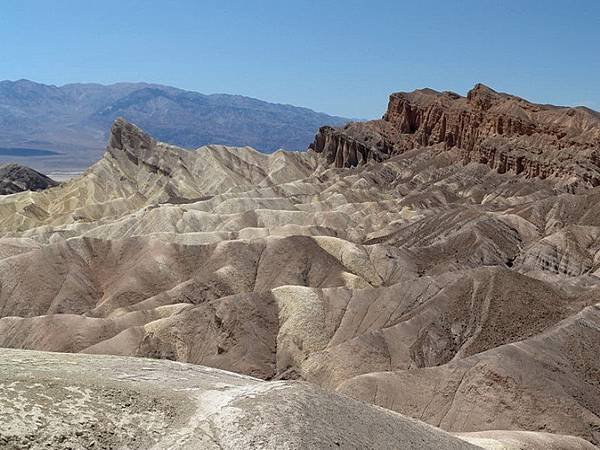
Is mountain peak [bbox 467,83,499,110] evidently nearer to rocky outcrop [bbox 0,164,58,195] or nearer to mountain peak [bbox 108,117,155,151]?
mountain peak [bbox 108,117,155,151]

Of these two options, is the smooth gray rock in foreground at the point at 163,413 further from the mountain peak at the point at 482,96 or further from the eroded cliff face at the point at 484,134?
the mountain peak at the point at 482,96

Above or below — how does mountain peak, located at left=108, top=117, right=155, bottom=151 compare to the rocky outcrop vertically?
above

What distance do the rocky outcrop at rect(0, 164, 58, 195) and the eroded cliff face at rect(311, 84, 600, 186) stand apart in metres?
64.6

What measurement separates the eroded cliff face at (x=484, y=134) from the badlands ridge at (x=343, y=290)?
0.41 meters

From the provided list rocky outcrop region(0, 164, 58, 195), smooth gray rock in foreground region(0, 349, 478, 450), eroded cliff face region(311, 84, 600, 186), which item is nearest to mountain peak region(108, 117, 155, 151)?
rocky outcrop region(0, 164, 58, 195)

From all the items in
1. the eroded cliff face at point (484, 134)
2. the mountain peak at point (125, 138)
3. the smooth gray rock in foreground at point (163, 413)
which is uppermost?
the eroded cliff face at point (484, 134)

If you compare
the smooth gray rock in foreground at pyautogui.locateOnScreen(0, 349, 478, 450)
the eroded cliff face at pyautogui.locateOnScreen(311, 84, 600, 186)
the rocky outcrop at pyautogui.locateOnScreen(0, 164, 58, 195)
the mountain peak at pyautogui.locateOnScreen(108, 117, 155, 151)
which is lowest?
the rocky outcrop at pyautogui.locateOnScreen(0, 164, 58, 195)

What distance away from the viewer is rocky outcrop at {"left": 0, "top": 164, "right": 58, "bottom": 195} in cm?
15325

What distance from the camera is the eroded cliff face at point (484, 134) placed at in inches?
4161

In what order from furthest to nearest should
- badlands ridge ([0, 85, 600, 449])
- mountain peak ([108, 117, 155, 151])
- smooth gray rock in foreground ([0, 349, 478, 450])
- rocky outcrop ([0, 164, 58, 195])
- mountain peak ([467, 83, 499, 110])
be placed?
1. rocky outcrop ([0, 164, 58, 195])
2. mountain peak ([108, 117, 155, 151])
3. mountain peak ([467, 83, 499, 110])
4. badlands ridge ([0, 85, 600, 449])
5. smooth gray rock in foreground ([0, 349, 478, 450])

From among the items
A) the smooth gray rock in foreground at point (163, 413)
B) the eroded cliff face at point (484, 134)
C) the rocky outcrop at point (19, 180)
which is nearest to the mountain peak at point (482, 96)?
the eroded cliff face at point (484, 134)

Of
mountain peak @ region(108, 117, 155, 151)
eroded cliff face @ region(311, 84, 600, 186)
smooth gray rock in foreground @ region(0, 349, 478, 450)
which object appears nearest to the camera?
smooth gray rock in foreground @ region(0, 349, 478, 450)

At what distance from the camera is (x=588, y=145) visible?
103938 millimetres

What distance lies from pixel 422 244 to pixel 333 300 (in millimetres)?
31214
